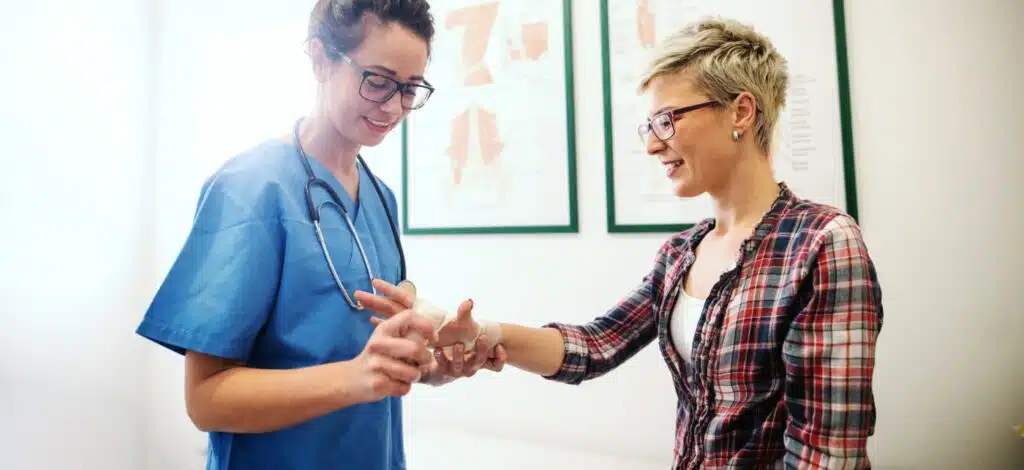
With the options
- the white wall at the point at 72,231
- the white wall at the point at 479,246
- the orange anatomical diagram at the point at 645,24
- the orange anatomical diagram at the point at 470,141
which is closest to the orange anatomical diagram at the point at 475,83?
the orange anatomical diagram at the point at 470,141

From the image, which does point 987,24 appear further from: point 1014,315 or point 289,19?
point 289,19

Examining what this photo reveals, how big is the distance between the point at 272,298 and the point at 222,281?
0.08 meters

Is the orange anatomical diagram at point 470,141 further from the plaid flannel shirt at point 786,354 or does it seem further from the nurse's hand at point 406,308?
the plaid flannel shirt at point 786,354

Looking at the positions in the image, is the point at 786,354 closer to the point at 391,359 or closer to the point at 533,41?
the point at 391,359

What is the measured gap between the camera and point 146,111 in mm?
2328

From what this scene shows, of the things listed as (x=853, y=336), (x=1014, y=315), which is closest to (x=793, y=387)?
(x=853, y=336)

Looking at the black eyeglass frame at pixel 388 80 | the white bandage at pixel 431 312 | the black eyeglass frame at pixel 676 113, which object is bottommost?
the white bandage at pixel 431 312

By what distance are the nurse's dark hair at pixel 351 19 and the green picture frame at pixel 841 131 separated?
855mm

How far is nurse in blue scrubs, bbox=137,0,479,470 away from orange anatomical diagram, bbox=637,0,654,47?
879mm

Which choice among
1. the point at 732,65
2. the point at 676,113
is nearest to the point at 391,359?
the point at 676,113

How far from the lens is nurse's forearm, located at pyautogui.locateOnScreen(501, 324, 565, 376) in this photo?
1195 millimetres

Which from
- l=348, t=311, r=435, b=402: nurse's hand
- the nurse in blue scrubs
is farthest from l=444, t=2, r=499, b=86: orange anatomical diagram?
l=348, t=311, r=435, b=402: nurse's hand

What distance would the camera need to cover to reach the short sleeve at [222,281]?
0.81 metres

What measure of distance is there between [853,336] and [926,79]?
105 centimetres
